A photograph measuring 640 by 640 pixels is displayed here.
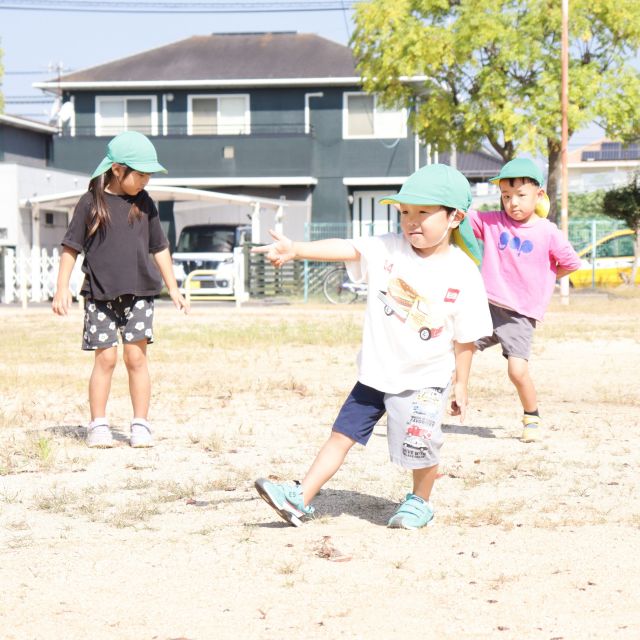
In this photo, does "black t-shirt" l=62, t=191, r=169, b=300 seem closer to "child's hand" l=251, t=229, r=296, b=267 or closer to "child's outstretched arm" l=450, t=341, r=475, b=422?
"child's outstretched arm" l=450, t=341, r=475, b=422

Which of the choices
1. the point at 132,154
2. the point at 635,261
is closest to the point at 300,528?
the point at 132,154

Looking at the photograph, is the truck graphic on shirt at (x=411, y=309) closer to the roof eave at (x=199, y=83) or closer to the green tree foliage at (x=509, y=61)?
the green tree foliage at (x=509, y=61)

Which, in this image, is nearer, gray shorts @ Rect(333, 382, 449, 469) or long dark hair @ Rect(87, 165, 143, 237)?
gray shorts @ Rect(333, 382, 449, 469)

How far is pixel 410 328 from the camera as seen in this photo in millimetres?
4629

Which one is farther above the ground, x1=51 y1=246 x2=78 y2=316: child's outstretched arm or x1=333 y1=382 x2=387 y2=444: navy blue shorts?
x1=51 y1=246 x2=78 y2=316: child's outstretched arm

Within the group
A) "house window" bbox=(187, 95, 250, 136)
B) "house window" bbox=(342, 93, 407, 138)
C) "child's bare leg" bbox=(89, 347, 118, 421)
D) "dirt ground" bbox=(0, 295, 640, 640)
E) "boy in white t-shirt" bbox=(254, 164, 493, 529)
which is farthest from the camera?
"house window" bbox=(187, 95, 250, 136)

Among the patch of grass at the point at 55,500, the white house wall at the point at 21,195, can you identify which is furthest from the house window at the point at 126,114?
the patch of grass at the point at 55,500

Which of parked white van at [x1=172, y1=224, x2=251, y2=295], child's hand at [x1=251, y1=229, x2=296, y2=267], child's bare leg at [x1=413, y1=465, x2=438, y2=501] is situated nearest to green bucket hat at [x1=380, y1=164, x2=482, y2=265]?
child's hand at [x1=251, y1=229, x2=296, y2=267]

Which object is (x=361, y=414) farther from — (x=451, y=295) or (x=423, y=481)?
(x=451, y=295)

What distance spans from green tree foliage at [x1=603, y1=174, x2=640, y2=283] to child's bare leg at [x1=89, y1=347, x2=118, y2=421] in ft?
72.8

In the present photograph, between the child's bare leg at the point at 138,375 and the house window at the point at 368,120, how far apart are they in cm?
2830

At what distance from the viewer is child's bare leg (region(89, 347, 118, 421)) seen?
6.84 metres

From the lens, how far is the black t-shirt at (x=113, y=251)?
6.60 metres

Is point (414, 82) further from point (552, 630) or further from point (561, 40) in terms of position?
point (552, 630)
